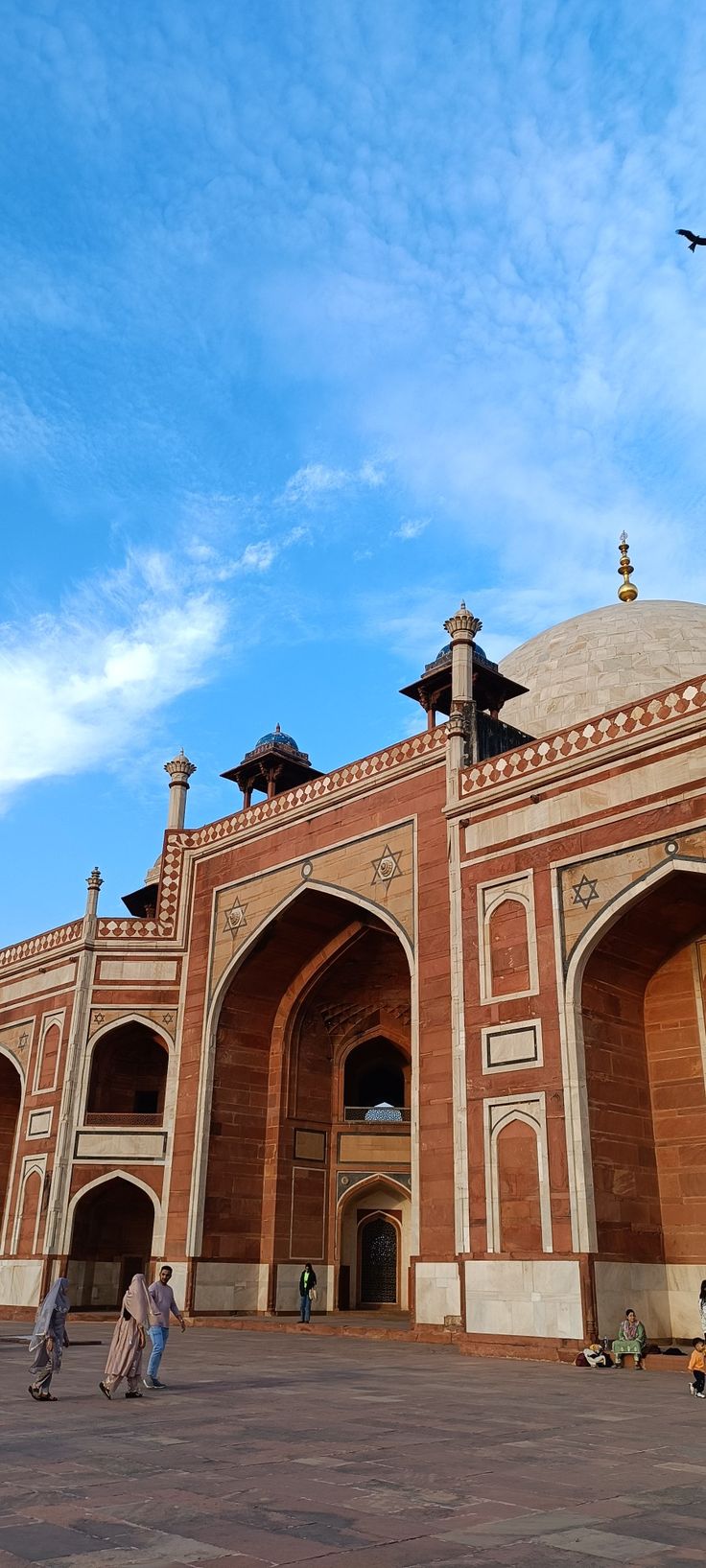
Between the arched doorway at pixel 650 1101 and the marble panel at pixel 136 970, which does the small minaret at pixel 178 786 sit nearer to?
the marble panel at pixel 136 970

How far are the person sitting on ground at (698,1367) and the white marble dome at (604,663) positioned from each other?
12.9 metres

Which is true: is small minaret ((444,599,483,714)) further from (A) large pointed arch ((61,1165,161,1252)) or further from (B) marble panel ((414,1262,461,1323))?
(A) large pointed arch ((61,1165,161,1252))

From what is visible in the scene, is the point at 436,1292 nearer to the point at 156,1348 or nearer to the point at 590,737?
the point at 156,1348

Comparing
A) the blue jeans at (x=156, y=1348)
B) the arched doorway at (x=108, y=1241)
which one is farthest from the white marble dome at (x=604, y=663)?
the blue jeans at (x=156, y=1348)

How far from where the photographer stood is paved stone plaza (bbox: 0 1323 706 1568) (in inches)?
143

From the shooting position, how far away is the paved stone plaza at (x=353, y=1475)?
11.9 ft

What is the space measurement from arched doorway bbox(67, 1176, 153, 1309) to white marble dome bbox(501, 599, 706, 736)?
1069 centimetres

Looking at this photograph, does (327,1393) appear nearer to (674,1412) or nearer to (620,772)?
(674,1412)

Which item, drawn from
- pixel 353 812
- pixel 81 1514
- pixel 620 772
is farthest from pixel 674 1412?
pixel 353 812

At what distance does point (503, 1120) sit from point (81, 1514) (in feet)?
31.6

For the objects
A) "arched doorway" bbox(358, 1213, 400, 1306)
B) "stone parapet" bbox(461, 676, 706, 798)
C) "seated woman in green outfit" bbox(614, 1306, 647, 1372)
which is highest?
"stone parapet" bbox(461, 676, 706, 798)

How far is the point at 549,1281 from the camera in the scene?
40.4ft

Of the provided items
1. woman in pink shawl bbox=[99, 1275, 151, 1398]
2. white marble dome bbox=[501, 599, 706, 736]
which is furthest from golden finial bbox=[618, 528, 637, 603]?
woman in pink shawl bbox=[99, 1275, 151, 1398]

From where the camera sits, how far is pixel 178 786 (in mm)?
21922
